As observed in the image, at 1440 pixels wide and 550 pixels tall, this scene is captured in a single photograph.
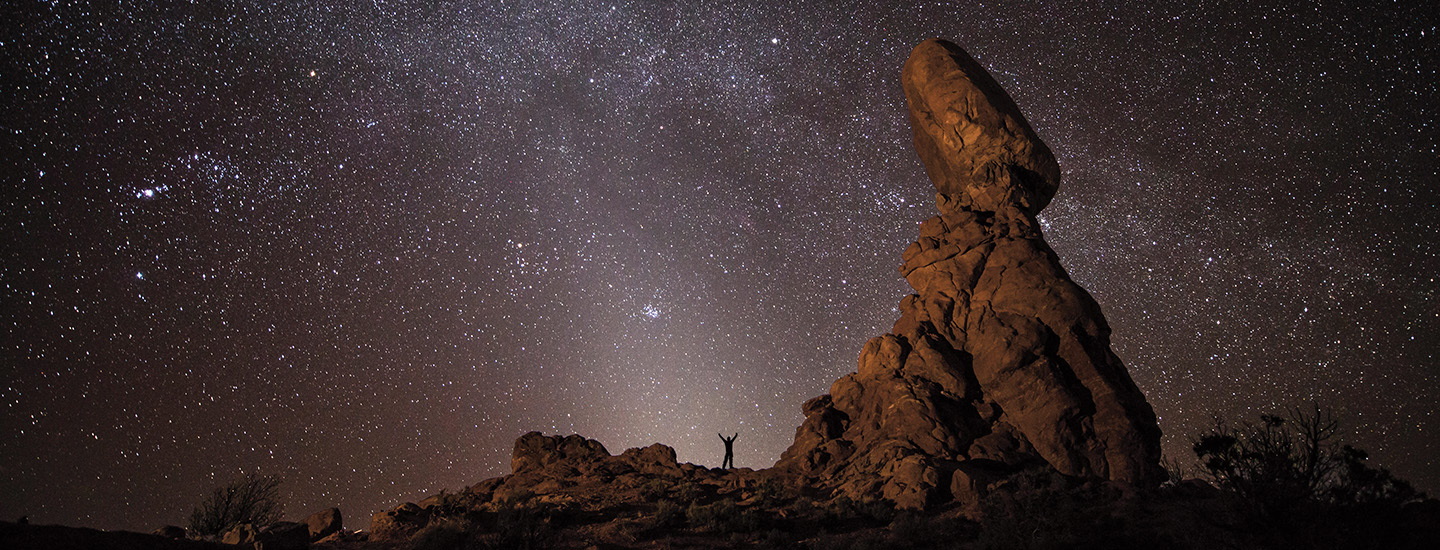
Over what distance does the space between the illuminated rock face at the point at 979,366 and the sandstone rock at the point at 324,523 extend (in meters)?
12.1

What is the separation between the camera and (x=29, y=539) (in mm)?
8172

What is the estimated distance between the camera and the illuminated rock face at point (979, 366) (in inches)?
730

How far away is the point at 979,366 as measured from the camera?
21797 mm

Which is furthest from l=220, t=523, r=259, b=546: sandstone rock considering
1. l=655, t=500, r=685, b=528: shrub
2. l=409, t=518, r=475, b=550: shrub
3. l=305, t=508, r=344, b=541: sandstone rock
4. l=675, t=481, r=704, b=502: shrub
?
l=675, t=481, r=704, b=502: shrub

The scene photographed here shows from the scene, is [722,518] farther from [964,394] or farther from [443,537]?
[964,394]

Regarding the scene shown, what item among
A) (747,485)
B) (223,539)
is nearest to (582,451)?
(747,485)

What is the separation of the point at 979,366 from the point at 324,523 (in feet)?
62.3

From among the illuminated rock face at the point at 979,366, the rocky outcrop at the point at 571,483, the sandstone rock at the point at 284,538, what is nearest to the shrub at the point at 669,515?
the rocky outcrop at the point at 571,483

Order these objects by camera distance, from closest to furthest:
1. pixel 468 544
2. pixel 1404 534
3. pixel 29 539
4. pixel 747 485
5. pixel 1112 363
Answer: pixel 29 539 → pixel 1404 534 → pixel 468 544 → pixel 747 485 → pixel 1112 363

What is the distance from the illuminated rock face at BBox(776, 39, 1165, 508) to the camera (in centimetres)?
1853

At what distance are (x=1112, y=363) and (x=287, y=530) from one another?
22.8 meters

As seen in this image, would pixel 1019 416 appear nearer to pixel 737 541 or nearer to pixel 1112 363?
pixel 1112 363

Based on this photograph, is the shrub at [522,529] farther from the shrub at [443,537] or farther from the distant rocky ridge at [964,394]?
the distant rocky ridge at [964,394]

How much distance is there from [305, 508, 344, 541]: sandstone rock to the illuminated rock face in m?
12.1
